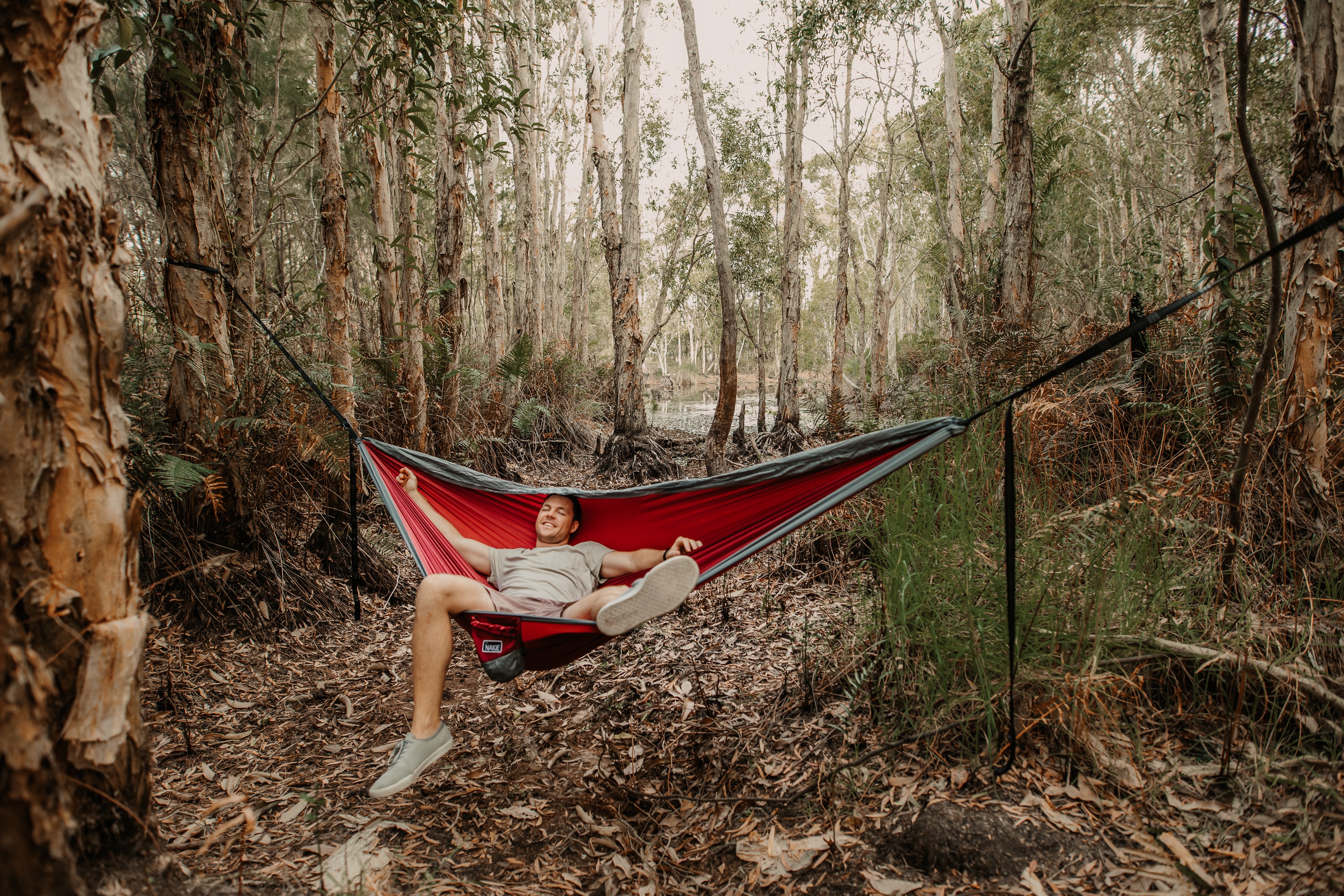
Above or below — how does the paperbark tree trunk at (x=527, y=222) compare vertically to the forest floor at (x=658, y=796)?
above

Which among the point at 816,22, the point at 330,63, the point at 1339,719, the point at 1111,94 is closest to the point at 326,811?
the point at 1339,719

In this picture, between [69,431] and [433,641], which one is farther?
[433,641]

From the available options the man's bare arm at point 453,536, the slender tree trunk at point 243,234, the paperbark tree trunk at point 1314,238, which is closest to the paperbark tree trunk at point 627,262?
the slender tree trunk at point 243,234

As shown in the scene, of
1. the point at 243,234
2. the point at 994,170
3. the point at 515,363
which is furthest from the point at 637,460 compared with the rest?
the point at 994,170

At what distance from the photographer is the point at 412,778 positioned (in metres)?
1.37

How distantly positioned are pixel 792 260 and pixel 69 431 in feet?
21.0

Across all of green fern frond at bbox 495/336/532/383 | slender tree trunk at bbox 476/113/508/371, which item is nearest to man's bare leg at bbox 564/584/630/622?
green fern frond at bbox 495/336/532/383

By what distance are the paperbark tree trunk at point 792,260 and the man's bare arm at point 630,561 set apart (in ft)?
12.9

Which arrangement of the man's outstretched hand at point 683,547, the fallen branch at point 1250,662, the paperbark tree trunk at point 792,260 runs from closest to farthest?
the fallen branch at point 1250,662, the man's outstretched hand at point 683,547, the paperbark tree trunk at point 792,260

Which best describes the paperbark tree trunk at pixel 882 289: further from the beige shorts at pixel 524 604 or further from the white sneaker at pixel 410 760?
the white sneaker at pixel 410 760

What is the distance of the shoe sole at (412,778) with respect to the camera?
1.33 metres

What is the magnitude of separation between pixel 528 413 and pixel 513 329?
408cm

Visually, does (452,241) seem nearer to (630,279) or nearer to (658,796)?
(630,279)

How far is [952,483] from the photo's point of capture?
2.01 m
